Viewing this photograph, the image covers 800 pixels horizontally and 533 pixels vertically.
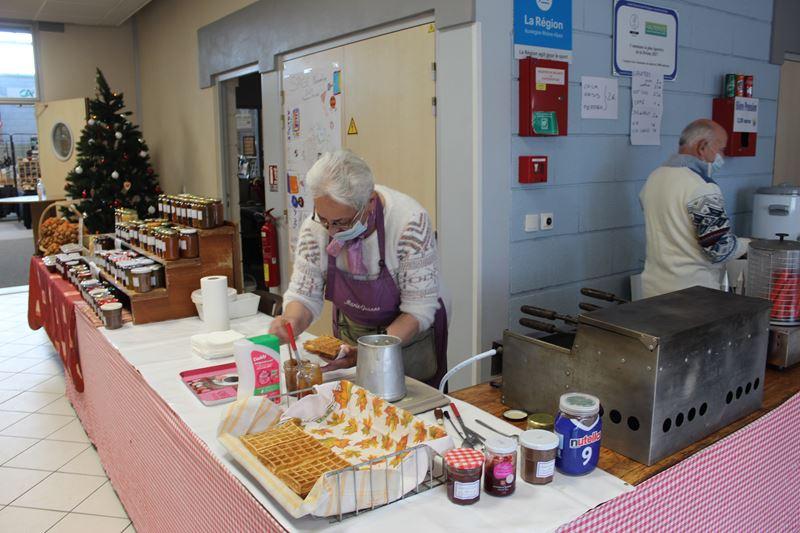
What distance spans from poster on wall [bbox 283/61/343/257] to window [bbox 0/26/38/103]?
15.3ft

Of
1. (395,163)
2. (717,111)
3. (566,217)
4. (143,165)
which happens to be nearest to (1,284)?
(143,165)

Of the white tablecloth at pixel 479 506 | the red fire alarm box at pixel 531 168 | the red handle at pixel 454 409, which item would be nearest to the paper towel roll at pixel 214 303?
the white tablecloth at pixel 479 506

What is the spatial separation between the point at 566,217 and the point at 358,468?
2.49 m

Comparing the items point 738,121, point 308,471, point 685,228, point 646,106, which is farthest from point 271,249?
point 308,471

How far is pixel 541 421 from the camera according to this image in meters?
1.57

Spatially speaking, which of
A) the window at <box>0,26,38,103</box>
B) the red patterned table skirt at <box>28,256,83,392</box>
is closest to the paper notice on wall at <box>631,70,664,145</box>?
the red patterned table skirt at <box>28,256,83,392</box>

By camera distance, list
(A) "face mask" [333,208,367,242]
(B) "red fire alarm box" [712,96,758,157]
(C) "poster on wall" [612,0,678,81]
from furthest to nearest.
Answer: (B) "red fire alarm box" [712,96,758,157]
(C) "poster on wall" [612,0,678,81]
(A) "face mask" [333,208,367,242]

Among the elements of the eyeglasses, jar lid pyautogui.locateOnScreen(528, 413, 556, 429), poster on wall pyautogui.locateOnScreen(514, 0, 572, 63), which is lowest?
Answer: jar lid pyautogui.locateOnScreen(528, 413, 556, 429)

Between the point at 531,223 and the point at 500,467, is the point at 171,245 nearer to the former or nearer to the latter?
the point at 531,223

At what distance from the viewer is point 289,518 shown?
1284 millimetres

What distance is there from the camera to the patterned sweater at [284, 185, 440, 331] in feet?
7.39

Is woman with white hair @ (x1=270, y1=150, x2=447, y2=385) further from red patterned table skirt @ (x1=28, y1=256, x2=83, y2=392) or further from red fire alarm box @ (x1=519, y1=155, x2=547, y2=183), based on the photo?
red patterned table skirt @ (x1=28, y1=256, x2=83, y2=392)

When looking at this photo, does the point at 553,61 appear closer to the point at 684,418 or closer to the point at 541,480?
the point at 684,418

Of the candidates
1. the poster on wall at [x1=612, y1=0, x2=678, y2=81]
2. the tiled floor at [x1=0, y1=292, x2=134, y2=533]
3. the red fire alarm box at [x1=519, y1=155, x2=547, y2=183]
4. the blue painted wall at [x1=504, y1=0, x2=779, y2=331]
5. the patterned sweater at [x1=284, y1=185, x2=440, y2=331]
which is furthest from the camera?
the poster on wall at [x1=612, y1=0, x2=678, y2=81]
